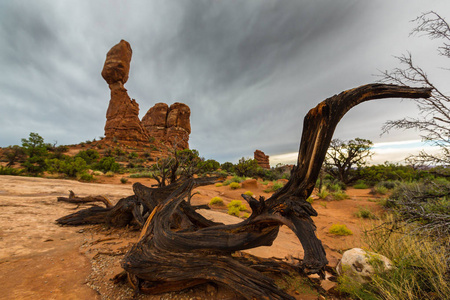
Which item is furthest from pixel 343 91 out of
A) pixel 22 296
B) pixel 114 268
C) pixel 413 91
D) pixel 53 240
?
pixel 53 240

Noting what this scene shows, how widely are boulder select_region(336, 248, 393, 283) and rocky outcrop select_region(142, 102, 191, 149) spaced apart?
164 ft

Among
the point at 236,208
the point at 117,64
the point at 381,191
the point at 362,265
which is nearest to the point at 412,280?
the point at 362,265

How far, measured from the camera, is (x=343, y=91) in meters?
1.69

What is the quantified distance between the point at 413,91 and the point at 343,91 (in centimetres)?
67

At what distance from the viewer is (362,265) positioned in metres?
2.54

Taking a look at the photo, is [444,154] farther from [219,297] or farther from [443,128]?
[219,297]

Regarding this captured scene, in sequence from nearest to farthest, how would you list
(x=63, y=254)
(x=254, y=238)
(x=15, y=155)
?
(x=254, y=238), (x=63, y=254), (x=15, y=155)

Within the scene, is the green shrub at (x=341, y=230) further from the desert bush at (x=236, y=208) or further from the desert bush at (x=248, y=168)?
the desert bush at (x=248, y=168)

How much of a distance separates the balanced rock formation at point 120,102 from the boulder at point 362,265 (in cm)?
4394

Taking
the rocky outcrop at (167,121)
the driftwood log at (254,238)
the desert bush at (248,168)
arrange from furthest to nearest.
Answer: the rocky outcrop at (167,121) < the desert bush at (248,168) < the driftwood log at (254,238)

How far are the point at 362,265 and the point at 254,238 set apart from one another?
1.86m

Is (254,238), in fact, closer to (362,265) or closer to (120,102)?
(362,265)

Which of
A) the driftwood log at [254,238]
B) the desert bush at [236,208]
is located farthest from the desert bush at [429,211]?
the desert bush at [236,208]

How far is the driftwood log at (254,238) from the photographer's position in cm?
160
